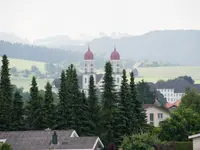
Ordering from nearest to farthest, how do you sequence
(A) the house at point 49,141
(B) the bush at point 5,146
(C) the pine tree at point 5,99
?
(B) the bush at point 5,146, (A) the house at point 49,141, (C) the pine tree at point 5,99

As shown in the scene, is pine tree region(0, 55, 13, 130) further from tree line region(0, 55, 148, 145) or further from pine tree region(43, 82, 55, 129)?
pine tree region(43, 82, 55, 129)

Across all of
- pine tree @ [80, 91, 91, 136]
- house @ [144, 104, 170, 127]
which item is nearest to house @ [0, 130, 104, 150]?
pine tree @ [80, 91, 91, 136]

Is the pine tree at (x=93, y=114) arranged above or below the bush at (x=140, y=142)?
above

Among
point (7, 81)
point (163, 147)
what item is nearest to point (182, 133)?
point (163, 147)

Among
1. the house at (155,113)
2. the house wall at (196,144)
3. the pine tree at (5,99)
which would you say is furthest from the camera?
the house at (155,113)

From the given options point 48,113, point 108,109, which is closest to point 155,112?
point 108,109

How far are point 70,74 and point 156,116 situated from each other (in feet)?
96.0

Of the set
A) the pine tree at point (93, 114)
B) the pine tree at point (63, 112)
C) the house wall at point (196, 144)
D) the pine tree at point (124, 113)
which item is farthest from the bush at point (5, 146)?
the pine tree at point (93, 114)

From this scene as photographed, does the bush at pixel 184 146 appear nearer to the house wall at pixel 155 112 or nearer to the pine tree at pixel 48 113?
the pine tree at pixel 48 113

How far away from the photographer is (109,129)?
275ft

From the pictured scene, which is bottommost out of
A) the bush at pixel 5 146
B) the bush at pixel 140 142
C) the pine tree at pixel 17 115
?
the bush at pixel 140 142

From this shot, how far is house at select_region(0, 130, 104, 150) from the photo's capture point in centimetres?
6988

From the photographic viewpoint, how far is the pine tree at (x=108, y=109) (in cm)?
8369

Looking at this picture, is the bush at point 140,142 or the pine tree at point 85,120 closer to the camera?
the bush at point 140,142
